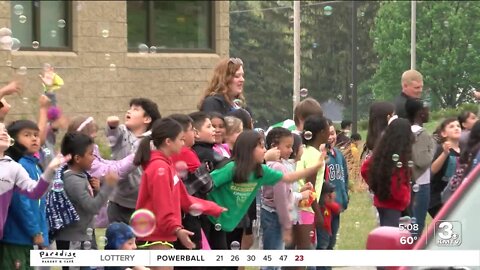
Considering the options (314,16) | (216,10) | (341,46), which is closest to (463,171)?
(216,10)

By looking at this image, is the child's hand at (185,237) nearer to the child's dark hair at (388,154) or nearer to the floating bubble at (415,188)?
the child's dark hair at (388,154)

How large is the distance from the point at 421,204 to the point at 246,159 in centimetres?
162

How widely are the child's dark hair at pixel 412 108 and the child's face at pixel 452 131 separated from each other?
29cm

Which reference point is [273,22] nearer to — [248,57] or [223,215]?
[248,57]

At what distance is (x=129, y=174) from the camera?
7.43 meters

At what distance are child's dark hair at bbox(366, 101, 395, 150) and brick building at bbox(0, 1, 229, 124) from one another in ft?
27.9

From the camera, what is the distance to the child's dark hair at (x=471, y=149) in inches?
250

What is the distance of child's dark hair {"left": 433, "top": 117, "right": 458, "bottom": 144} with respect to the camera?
8.40 metres

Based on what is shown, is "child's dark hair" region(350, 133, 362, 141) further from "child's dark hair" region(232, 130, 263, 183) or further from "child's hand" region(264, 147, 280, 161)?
"child's dark hair" region(232, 130, 263, 183)

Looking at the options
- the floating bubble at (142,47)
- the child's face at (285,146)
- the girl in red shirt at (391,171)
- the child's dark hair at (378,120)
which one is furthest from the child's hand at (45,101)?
the floating bubble at (142,47)

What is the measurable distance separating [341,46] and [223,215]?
2506 cm

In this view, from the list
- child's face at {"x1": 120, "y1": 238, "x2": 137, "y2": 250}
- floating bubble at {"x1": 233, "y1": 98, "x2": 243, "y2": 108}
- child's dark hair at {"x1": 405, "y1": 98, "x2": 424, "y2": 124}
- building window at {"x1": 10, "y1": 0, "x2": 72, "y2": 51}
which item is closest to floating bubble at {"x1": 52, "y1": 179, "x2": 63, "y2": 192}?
child's face at {"x1": 120, "y1": 238, "x2": 137, "y2": 250}

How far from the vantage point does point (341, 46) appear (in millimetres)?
32156

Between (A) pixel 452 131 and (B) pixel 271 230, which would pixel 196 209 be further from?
(A) pixel 452 131
